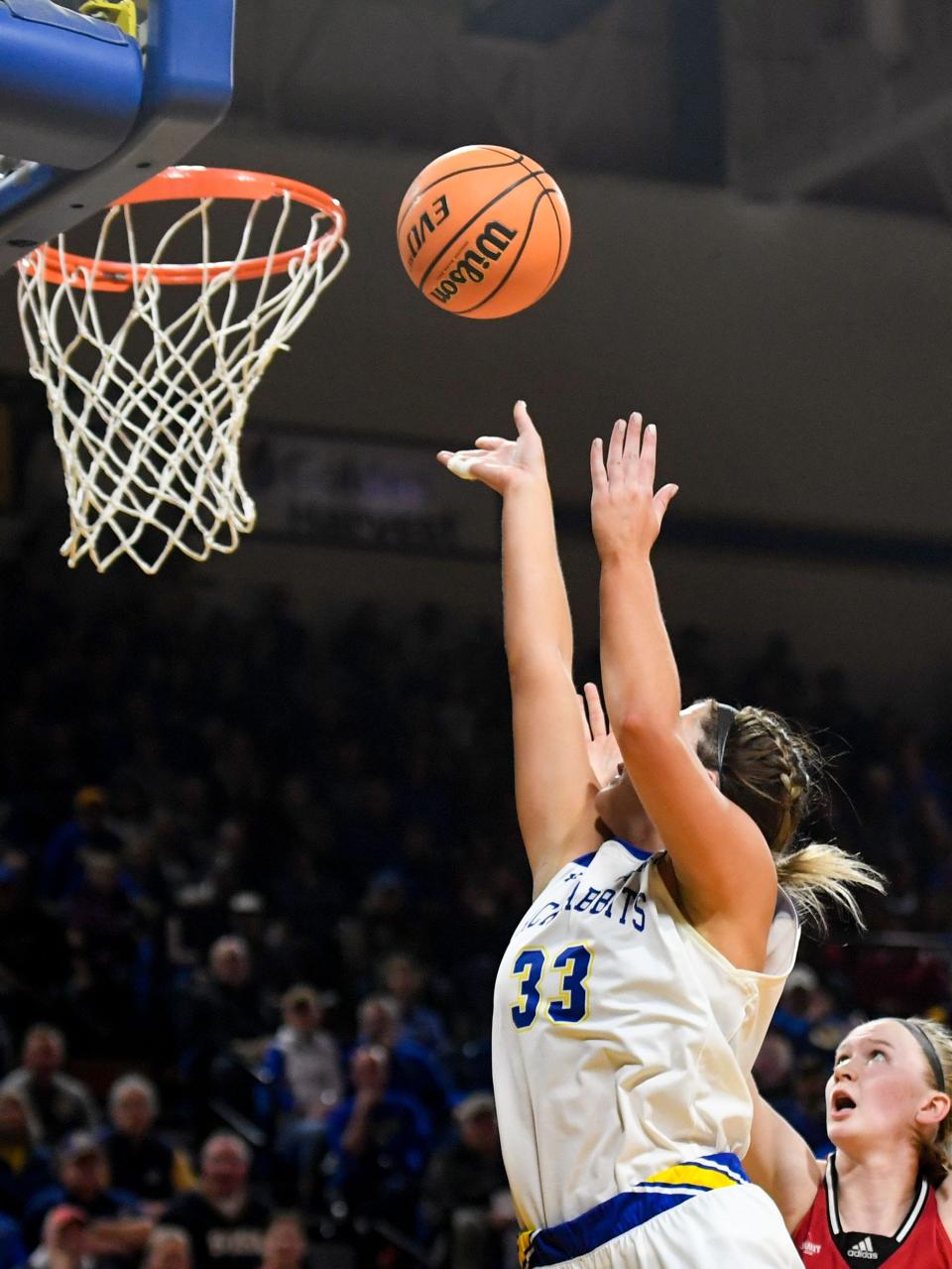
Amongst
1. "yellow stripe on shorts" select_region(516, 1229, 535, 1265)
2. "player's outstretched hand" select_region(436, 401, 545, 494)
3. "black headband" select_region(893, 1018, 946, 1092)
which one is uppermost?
"player's outstretched hand" select_region(436, 401, 545, 494)

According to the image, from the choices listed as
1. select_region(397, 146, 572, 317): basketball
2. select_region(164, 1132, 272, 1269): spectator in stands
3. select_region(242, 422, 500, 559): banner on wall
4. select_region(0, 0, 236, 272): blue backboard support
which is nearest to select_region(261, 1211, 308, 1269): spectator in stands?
select_region(164, 1132, 272, 1269): spectator in stands

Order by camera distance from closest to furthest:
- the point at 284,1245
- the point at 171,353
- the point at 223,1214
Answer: the point at 171,353 < the point at 284,1245 < the point at 223,1214

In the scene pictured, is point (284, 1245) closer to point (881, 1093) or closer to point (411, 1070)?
point (411, 1070)

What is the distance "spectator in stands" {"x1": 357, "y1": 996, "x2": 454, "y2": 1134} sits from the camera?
291 inches

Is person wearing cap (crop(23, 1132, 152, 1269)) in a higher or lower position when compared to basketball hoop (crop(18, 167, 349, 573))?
lower

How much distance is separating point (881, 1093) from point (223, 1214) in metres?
3.81

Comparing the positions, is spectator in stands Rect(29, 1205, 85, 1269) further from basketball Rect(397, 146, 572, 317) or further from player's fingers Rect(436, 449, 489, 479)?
player's fingers Rect(436, 449, 489, 479)

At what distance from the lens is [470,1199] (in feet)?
22.7

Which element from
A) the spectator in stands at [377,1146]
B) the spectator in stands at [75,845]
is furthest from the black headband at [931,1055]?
the spectator in stands at [75,845]

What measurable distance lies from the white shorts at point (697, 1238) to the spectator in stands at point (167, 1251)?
3784mm

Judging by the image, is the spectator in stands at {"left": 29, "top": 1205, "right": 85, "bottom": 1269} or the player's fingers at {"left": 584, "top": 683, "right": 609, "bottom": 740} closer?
the player's fingers at {"left": 584, "top": 683, "right": 609, "bottom": 740}

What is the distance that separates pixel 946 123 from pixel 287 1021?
7028mm

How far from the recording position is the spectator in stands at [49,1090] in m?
6.55

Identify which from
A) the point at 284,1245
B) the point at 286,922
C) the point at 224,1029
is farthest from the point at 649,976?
the point at 286,922
